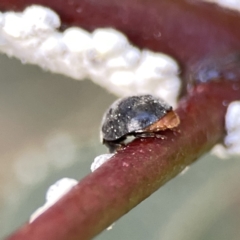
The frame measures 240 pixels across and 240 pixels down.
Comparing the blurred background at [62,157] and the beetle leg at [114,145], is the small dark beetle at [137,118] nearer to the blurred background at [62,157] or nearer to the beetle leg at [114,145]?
the beetle leg at [114,145]

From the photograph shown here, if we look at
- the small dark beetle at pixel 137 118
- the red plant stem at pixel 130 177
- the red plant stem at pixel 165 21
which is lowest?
the red plant stem at pixel 130 177

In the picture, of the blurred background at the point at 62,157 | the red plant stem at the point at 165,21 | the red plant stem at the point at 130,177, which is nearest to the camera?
the red plant stem at the point at 130,177

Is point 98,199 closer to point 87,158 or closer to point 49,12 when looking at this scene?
point 49,12

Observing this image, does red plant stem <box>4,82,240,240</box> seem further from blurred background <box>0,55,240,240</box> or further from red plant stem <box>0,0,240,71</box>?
blurred background <box>0,55,240,240</box>

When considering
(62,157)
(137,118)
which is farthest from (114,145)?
(62,157)

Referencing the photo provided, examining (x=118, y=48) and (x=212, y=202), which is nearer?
(x=118, y=48)

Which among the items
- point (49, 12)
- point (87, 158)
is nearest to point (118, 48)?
point (49, 12)

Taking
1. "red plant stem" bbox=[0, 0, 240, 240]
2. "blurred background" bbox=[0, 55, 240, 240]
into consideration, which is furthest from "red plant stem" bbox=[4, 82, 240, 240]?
"blurred background" bbox=[0, 55, 240, 240]

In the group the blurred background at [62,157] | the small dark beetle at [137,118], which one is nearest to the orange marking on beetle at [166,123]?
the small dark beetle at [137,118]

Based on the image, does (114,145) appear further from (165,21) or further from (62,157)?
(62,157)
